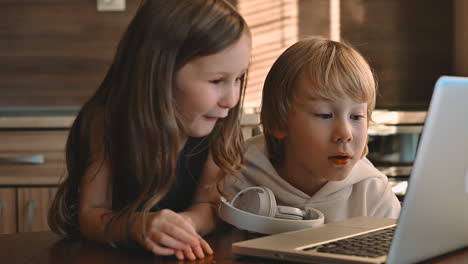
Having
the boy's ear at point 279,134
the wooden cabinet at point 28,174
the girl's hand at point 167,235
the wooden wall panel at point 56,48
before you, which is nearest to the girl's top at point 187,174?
the boy's ear at point 279,134

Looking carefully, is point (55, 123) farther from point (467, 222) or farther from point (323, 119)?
point (467, 222)

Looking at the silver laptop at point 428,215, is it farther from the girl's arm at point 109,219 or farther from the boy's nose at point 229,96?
the boy's nose at point 229,96

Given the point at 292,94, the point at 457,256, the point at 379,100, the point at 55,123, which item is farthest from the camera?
the point at 379,100

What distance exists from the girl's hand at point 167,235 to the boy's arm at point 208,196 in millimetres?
199

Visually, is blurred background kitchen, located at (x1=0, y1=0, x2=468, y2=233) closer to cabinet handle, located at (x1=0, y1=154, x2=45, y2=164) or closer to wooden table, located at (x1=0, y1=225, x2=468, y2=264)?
cabinet handle, located at (x1=0, y1=154, x2=45, y2=164)

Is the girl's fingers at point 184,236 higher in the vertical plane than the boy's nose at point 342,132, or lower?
lower

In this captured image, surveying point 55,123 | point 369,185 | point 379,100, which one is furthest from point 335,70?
point 379,100

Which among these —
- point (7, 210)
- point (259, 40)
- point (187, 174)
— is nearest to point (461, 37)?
point (259, 40)

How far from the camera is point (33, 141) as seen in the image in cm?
272

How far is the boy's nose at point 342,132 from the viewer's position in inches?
49.8

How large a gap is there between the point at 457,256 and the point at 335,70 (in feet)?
1.57

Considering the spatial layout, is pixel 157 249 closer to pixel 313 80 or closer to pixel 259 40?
pixel 313 80

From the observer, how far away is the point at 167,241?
97 centimetres

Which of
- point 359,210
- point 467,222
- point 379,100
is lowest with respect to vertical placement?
point 379,100
